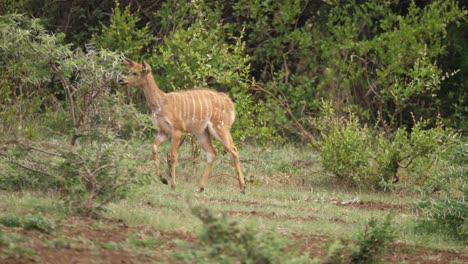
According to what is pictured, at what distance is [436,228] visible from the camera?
10766 millimetres

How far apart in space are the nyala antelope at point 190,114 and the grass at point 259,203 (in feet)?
1.58

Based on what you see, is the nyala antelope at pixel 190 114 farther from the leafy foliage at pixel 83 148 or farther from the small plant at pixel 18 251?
the small plant at pixel 18 251

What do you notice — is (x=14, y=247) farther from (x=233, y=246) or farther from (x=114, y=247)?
(x=233, y=246)

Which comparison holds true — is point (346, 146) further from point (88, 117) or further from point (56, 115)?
point (56, 115)

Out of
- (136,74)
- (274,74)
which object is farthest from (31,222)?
(274,74)

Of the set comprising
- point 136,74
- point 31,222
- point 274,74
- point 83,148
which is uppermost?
point 136,74

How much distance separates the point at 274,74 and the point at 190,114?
19.1 feet

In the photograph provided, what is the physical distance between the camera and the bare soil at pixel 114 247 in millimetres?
7616

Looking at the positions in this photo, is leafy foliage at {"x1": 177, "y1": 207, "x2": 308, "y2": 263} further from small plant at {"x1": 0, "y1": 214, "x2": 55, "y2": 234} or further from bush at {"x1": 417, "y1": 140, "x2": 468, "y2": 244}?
bush at {"x1": 417, "y1": 140, "x2": 468, "y2": 244}

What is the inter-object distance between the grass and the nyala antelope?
0.48 metres

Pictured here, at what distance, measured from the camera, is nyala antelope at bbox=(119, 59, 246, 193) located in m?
13.3

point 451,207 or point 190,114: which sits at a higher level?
point 190,114

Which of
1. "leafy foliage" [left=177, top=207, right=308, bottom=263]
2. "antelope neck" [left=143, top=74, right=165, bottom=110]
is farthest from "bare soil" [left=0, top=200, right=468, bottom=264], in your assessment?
"antelope neck" [left=143, top=74, right=165, bottom=110]

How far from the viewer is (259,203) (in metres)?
12.0
